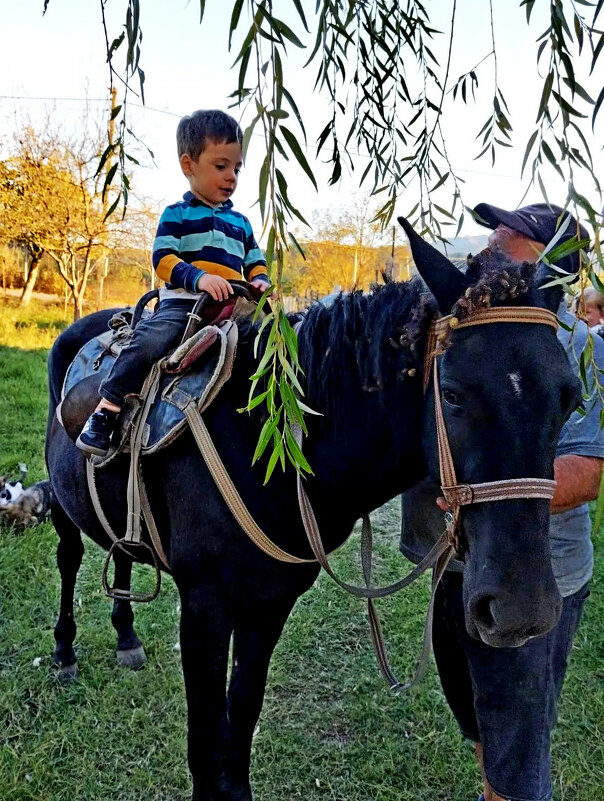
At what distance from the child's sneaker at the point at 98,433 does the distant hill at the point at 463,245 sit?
4.28 feet

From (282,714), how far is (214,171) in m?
2.67

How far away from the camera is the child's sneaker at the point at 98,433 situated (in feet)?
6.48

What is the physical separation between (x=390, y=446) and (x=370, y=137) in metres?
0.90

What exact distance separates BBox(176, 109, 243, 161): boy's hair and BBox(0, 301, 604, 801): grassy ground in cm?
272

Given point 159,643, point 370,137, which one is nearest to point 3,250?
point 159,643

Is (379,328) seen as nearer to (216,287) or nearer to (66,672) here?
(216,287)

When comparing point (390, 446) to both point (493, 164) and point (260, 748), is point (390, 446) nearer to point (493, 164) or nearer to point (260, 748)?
point (493, 164)

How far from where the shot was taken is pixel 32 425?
7.34m

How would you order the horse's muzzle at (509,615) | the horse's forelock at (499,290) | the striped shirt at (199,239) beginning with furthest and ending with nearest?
the striped shirt at (199,239), the horse's forelock at (499,290), the horse's muzzle at (509,615)

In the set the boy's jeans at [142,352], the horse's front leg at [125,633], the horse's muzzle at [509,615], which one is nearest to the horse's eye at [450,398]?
the horse's muzzle at [509,615]

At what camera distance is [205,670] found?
179cm

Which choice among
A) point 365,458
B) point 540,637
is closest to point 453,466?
point 365,458

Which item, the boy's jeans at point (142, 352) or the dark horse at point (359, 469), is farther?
the boy's jeans at point (142, 352)

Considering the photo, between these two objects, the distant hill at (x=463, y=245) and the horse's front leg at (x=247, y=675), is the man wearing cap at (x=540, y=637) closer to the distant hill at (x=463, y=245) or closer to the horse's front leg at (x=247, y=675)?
the distant hill at (x=463, y=245)
